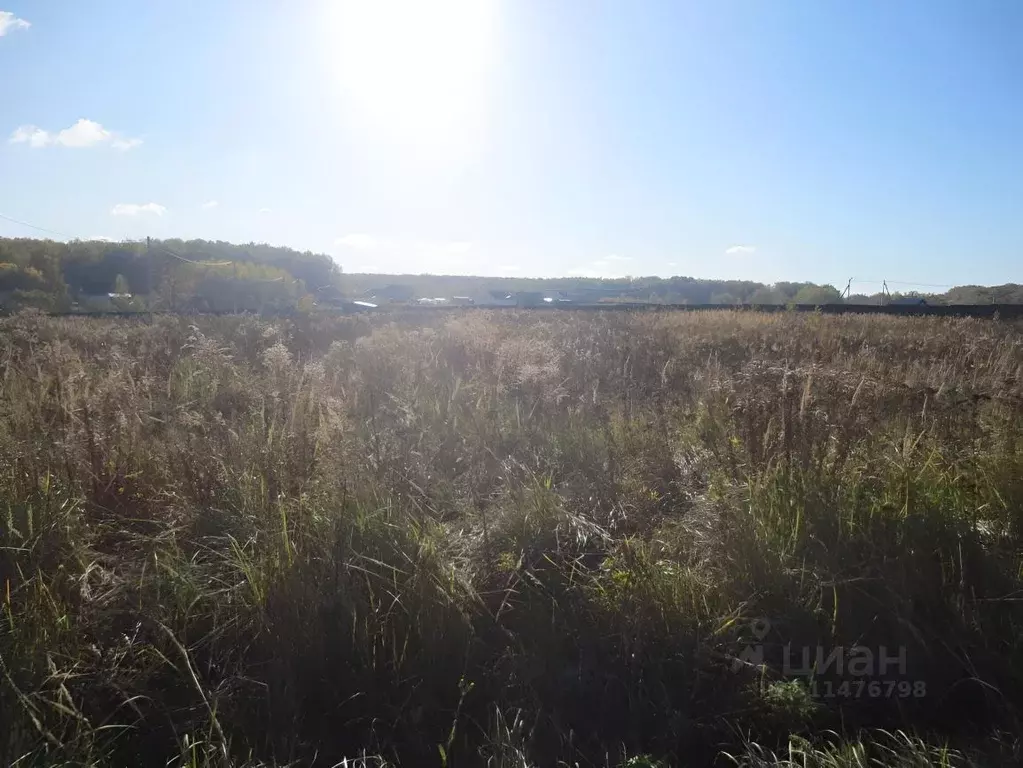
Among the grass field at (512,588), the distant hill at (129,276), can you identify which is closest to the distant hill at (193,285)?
the distant hill at (129,276)

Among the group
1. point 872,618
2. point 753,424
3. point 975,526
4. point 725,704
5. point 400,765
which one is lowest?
point 400,765

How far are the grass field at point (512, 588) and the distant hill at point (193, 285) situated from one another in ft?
78.2

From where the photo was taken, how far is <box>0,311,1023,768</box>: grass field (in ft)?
7.30

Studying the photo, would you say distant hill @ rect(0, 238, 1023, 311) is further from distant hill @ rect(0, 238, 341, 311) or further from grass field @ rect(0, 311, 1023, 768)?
A: grass field @ rect(0, 311, 1023, 768)

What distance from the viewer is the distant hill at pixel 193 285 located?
3588 centimetres

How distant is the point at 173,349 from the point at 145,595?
23.5 ft

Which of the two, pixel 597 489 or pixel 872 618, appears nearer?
pixel 872 618

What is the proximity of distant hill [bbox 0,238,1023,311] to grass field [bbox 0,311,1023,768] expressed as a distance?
2383 centimetres

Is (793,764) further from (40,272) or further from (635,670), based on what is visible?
(40,272)

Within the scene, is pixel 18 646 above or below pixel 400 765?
above

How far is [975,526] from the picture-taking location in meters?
2.90

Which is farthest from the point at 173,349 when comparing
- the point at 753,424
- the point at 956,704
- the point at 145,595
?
the point at 956,704

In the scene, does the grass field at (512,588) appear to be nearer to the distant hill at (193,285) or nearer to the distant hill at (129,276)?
the distant hill at (193,285)

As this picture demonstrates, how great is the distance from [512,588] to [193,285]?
53724mm
